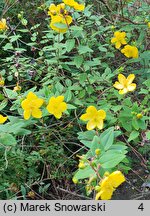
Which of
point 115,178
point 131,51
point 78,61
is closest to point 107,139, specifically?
point 115,178

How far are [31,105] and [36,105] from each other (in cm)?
2

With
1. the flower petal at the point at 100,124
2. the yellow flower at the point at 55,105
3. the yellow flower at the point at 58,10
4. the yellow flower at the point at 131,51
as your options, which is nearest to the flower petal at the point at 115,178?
the flower petal at the point at 100,124

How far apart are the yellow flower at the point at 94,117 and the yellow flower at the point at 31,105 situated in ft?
0.57

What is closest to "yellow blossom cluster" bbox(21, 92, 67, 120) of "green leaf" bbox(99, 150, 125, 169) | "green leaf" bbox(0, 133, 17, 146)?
"green leaf" bbox(0, 133, 17, 146)

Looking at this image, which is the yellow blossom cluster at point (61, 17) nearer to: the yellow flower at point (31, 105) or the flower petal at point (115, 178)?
the yellow flower at point (31, 105)

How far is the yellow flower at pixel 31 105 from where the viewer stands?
134 centimetres

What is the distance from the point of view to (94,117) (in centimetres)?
136

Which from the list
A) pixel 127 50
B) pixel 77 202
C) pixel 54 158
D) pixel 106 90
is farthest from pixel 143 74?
pixel 77 202

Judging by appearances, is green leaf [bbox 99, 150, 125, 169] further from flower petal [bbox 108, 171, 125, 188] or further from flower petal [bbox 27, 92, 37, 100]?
flower petal [bbox 27, 92, 37, 100]

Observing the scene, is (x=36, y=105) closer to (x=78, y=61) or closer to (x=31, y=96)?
(x=31, y=96)

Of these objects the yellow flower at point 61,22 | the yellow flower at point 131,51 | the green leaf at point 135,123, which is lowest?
the green leaf at point 135,123

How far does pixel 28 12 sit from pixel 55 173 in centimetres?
134

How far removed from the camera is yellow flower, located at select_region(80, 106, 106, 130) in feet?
4.41

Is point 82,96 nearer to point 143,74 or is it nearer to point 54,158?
point 54,158
